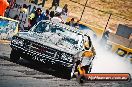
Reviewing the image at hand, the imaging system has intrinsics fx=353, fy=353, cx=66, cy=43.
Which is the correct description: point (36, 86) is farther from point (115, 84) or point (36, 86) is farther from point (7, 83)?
point (115, 84)

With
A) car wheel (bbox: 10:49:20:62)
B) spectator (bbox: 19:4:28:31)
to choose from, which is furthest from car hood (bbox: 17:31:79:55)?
spectator (bbox: 19:4:28:31)

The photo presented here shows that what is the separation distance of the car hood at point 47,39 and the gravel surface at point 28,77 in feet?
3.31

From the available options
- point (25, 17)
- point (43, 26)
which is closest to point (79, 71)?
point (43, 26)

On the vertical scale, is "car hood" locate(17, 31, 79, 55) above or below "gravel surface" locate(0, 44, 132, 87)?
above

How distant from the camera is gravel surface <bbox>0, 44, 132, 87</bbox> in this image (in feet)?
31.5

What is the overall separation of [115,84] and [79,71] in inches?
112

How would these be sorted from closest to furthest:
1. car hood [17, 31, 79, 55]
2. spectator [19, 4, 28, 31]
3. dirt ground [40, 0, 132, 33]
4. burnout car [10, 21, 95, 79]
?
1. burnout car [10, 21, 95, 79]
2. car hood [17, 31, 79, 55]
3. spectator [19, 4, 28, 31]
4. dirt ground [40, 0, 132, 33]

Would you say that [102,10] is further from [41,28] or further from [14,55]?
[14,55]

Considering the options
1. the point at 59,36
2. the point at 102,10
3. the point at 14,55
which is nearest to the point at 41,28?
the point at 59,36

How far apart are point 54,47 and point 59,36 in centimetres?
102

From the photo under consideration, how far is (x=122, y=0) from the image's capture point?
48375 mm

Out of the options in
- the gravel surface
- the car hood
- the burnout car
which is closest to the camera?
the gravel surface

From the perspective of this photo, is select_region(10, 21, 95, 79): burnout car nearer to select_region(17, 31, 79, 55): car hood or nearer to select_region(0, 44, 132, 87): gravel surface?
select_region(17, 31, 79, 55): car hood

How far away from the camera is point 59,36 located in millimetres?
12055
